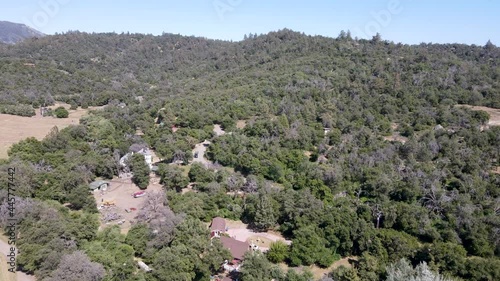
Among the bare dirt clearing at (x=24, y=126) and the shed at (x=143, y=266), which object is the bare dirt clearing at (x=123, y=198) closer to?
the shed at (x=143, y=266)


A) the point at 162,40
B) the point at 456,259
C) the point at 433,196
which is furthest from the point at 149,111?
the point at 162,40

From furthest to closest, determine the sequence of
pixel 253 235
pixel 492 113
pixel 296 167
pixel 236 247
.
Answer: pixel 492 113 < pixel 296 167 < pixel 253 235 < pixel 236 247

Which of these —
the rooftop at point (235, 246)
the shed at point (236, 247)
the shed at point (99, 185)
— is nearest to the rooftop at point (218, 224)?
the rooftop at point (235, 246)

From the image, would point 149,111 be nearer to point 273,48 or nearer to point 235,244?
point 235,244

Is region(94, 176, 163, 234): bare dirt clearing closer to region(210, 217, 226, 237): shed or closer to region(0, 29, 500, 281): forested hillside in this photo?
region(0, 29, 500, 281): forested hillside

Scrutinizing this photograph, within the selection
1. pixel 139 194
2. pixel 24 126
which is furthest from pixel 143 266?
pixel 24 126

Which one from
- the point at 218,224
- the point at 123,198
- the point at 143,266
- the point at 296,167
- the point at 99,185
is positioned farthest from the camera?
the point at 296,167

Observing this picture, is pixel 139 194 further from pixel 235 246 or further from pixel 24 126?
pixel 24 126
